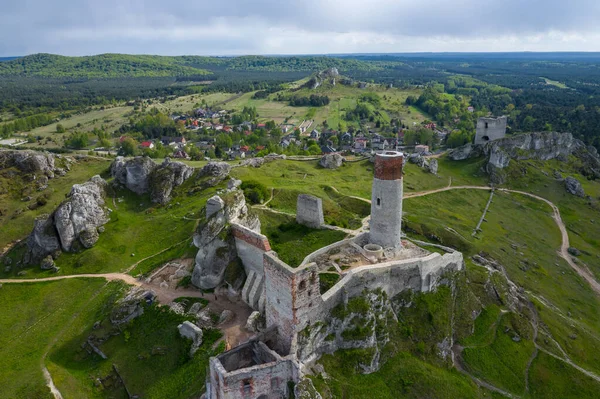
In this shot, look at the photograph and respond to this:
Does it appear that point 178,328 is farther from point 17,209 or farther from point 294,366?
point 17,209

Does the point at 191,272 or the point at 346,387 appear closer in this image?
the point at 346,387

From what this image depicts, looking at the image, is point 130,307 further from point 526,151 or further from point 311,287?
point 526,151

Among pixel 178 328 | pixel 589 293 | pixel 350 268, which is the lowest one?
pixel 589 293

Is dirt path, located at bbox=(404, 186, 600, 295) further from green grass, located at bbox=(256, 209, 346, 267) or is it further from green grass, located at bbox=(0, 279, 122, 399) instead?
green grass, located at bbox=(0, 279, 122, 399)

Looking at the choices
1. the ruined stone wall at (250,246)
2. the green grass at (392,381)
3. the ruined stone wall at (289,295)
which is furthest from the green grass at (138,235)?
the green grass at (392,381)

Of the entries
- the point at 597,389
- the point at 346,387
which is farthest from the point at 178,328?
the point at 597,389

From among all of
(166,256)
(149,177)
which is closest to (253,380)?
(166,256)

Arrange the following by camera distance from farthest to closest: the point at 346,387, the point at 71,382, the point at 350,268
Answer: the point at 350,268 < the point at 71,382 < the point at 346,387
